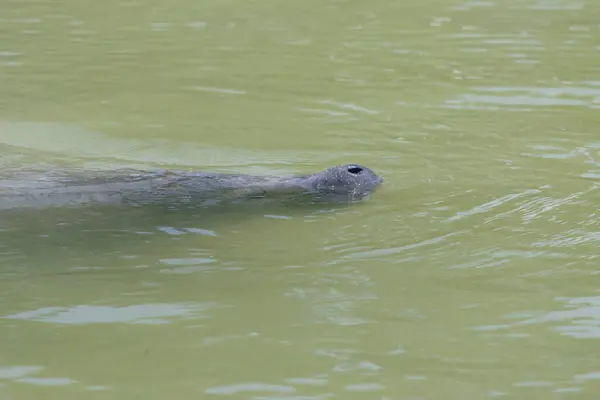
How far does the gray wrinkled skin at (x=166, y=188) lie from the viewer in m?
5.90

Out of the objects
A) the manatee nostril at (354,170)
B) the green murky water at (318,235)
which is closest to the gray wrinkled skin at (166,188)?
the manatee nostril at (354,170)

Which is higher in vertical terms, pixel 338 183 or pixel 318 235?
pixel 338 183

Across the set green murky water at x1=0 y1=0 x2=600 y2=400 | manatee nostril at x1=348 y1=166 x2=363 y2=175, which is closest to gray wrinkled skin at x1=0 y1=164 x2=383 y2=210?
manatee nostril at x1=348 y1=166 x2=363 y2=175

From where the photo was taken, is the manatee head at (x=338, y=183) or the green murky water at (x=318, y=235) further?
the manatee head at (x=338, y=183)

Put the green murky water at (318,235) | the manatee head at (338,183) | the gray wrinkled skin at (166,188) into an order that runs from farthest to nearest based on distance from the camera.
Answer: the manatee head at (338,183)
the gray wrinkled skin at (166,188)
the green murky water at (318,235)

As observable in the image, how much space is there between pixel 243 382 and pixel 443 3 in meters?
10.2

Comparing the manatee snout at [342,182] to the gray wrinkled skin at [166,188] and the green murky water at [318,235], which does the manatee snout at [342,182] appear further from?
the green murky water at [318,235]

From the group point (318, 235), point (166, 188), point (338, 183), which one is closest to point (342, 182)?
point (338, 183)

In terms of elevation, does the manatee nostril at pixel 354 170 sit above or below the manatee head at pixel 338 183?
above

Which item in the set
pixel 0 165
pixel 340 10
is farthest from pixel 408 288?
pixel 340 10

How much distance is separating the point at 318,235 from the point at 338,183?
61cm

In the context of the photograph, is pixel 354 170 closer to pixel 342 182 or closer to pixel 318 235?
pixel 342 182

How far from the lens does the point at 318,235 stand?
5.57 m

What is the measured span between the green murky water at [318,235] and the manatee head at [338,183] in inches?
7.1
